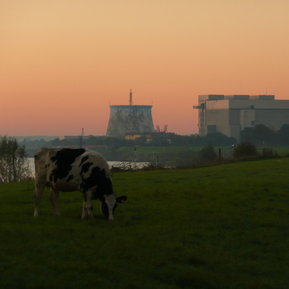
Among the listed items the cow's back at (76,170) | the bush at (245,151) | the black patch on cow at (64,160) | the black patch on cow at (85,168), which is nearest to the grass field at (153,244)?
the cow's back at (76,170)

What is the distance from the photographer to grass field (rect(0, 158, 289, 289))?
13180mm

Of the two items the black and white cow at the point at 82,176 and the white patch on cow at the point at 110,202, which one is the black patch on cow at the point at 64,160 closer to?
the black and white cow at the point at 82,176

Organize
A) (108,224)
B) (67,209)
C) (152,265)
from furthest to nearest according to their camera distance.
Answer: (67,209), (108,224), (152,265)

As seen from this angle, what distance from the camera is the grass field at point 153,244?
43.2 feet

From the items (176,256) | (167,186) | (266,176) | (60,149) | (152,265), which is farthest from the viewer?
(266,176)

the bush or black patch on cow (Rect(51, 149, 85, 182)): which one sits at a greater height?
the bush

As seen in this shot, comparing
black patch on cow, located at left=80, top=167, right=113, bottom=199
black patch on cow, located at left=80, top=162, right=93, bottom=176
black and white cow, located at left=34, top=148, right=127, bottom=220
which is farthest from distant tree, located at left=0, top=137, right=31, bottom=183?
black patch on cow, located at left=80, top=167, right=113, bottom=199

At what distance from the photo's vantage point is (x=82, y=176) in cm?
2073

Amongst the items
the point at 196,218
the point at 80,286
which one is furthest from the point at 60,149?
the point at 80,286

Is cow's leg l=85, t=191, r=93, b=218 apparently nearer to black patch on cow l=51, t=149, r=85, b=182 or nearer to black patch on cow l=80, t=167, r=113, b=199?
black patch on cow l=80, t=167, r=113, b=199

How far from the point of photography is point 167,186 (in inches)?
1296

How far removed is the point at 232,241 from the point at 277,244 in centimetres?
112

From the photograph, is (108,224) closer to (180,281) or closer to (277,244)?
(277,244)

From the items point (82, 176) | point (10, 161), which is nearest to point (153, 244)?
point (82, 176)
